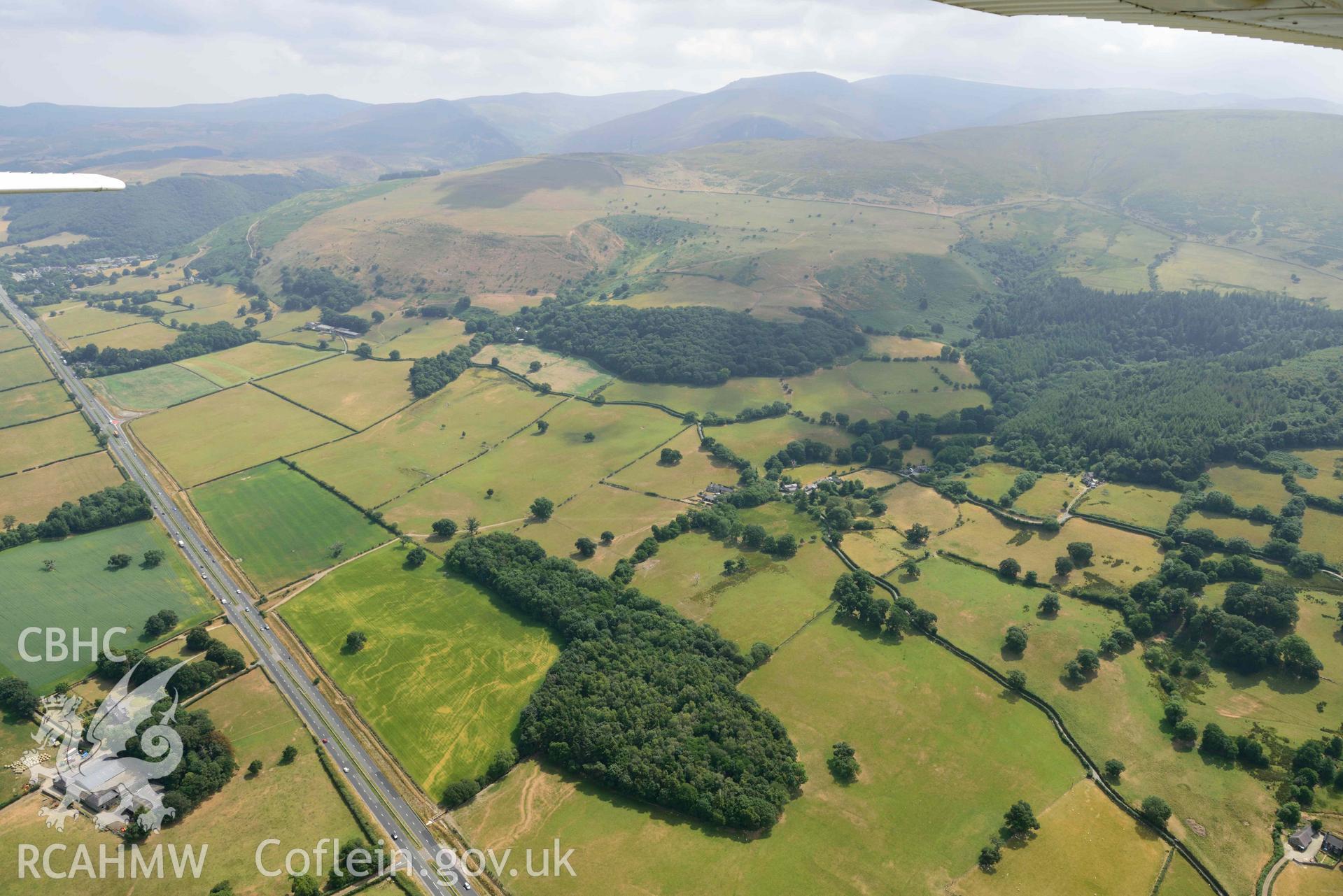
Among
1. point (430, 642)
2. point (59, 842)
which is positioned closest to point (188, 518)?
point (430, 642)

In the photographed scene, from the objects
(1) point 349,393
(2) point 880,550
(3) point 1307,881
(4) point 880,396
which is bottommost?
(2) point 880,550

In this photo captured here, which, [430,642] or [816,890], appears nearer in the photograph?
[816,890]

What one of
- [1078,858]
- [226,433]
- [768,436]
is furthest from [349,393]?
[1078,858]

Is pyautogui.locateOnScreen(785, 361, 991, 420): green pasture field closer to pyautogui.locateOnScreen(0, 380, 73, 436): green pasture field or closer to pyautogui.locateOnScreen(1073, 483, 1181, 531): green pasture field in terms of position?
pyautogui.locateOnScreen(1073, 483, 1181, 531): green pasture field

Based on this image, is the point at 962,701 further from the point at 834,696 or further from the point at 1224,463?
the point at 1224,463

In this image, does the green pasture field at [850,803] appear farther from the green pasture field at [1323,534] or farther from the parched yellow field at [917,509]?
the green pasture field at [1323,534]

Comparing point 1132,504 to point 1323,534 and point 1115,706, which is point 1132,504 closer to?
point 1323,534

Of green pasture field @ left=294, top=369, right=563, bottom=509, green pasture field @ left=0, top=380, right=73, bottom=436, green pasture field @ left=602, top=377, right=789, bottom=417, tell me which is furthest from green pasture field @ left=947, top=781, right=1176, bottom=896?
green pasture field @ left=0, top=380, right=73, bottom=436
